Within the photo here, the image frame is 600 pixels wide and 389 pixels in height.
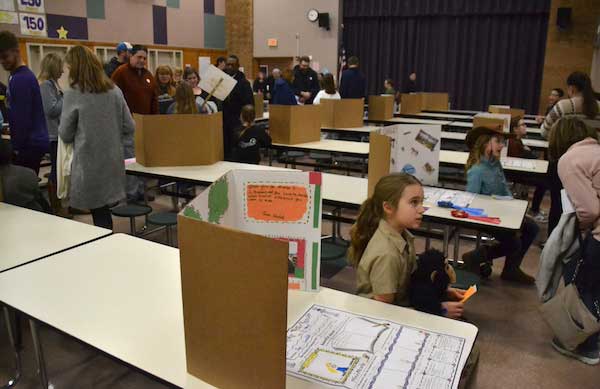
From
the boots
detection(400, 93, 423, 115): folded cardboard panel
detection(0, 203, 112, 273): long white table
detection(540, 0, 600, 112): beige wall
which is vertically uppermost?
detection(540, 0, 600, 112): beige wall

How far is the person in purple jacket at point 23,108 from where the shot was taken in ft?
10.1

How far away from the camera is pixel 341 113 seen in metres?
5.46

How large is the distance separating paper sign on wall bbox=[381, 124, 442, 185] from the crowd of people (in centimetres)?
24

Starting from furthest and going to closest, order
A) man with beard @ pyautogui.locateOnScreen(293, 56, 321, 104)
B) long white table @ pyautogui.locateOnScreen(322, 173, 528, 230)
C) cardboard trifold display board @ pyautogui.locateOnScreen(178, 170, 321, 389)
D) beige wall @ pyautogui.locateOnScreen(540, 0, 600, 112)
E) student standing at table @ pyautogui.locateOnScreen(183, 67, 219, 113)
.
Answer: beige wall @ pyautogui.locateOnScreen(540, 0, 600, 112), man with beard @ pyautogui.locateOnScreen(293, 56, 321, 104), student standing at table @ pyautogui.locateOnScreen(183, 67, 219, 113), long white table @ pyautogui.locateOnScreen(322, 173, 528, 230), cardboard trifold display board @ pyautogui.locateOnScreen(178, 170, 321, 389)

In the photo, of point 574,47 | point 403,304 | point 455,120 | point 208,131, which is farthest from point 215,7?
point 403,304

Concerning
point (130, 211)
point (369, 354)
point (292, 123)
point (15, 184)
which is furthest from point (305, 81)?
point (369, 354)

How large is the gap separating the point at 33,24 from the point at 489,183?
7.25 metres

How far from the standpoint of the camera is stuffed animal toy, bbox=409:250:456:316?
1584 millimetres

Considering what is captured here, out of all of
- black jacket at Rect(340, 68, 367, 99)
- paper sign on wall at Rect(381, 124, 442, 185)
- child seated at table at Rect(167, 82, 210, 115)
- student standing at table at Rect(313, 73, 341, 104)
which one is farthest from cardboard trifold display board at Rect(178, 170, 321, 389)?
black jacket at Rect(340, 68, 367, 99)

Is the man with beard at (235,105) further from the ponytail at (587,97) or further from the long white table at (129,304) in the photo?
the long white table at (129,304)

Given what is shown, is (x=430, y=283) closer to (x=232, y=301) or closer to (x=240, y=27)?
(x=232, y=301)

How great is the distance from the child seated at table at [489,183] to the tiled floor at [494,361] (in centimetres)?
30

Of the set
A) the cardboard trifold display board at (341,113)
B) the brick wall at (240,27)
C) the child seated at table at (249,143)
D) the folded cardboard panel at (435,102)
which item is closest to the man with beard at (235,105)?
the child seated at table at (249,143)

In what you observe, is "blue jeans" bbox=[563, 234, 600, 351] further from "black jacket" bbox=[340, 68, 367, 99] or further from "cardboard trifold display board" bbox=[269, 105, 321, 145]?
"black jacket" bbox=[340, 68, 367, 99]
